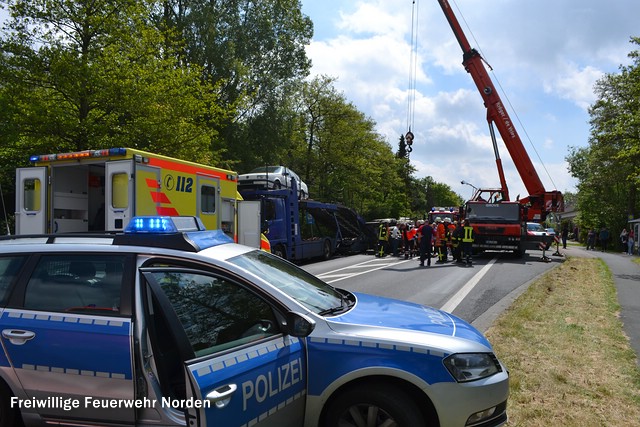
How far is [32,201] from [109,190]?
1903mm

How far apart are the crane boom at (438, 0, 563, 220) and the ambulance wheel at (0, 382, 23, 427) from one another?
892 inches

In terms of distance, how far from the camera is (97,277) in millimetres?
3098

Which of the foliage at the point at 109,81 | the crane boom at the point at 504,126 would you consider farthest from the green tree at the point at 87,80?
the crane boom at the point at 504,126

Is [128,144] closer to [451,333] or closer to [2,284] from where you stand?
[2,284]

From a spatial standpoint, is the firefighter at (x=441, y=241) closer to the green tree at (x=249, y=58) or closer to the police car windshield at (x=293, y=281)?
the green tree at (x=249, y=58)

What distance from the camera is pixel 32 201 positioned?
8.80 meters

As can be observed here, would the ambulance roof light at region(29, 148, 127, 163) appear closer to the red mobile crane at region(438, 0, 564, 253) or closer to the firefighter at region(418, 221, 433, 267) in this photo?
the firefighter at region(418, 221, 433, 267)

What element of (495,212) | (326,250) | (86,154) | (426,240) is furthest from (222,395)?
→ (495,212)

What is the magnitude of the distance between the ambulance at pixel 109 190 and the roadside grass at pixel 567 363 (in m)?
5.90

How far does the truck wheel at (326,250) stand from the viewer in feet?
65.6

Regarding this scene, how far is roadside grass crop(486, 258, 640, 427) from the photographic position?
4.12 meters

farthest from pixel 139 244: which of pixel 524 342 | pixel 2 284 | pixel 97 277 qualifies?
pixel 524 342

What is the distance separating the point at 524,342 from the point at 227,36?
82.9 feet

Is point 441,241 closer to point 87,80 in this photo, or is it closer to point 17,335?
point 87,80
